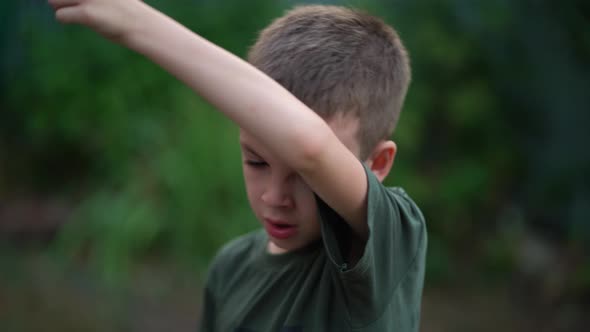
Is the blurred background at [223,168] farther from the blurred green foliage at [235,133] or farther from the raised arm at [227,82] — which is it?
the raised arm at [227,82]

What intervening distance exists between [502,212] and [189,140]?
1.86m

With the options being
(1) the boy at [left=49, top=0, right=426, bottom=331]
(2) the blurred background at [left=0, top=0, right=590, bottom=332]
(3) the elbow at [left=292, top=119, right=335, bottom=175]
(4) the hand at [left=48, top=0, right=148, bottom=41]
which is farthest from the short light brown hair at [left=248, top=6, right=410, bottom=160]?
(2) the blurred background at [left=0, top=0, right=590, bottom=332]

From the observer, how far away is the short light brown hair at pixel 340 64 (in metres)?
1.29

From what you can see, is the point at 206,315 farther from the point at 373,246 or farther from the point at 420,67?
the point at 420,67

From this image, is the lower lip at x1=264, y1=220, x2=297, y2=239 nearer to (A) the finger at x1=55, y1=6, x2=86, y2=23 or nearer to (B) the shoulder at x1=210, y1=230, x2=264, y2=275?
(B) the shoulder at x1=210, y1=230, x2=264, y2=275

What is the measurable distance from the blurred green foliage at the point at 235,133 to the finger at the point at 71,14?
276 cm

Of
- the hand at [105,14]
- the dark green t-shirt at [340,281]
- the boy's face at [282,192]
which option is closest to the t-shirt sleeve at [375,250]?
the dark green t-shirt at [340,281]

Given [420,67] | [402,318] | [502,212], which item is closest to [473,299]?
[502,212]

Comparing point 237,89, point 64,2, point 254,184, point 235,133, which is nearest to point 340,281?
point 254,184

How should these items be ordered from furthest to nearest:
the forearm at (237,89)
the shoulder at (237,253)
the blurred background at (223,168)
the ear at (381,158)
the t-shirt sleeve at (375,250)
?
the blurred background at (223,168), the shoulder at (237,253), the ear at (381,158), the t-shirt sleeve at (375,250), the forearm at (237,89)

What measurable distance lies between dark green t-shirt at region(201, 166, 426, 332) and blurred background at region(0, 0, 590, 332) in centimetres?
211

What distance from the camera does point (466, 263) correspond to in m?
4.00

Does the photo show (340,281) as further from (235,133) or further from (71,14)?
(235,133)

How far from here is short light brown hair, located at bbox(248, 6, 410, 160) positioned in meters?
1.29
